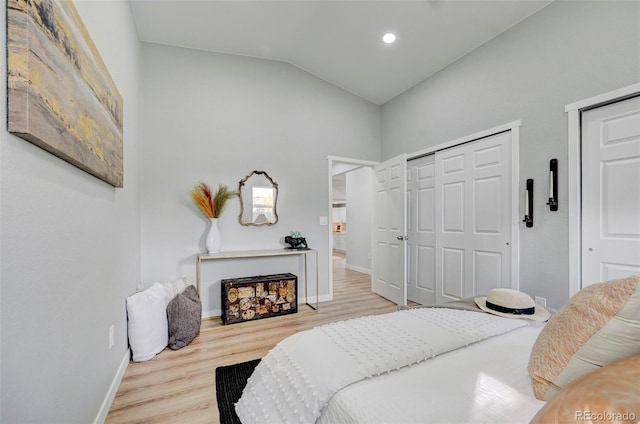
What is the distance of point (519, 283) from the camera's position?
258cm

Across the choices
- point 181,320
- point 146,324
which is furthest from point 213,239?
point 146,324

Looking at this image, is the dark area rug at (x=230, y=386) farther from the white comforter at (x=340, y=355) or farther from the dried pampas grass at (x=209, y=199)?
the dried pampas grass at (x=209, y=199)

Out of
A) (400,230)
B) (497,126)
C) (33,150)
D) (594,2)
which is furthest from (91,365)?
(594,2)

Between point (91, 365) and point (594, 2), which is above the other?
point (594, 2)

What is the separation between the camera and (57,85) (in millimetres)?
1013

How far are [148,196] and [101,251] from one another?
159cm

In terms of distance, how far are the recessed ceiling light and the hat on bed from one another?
8.68 feet

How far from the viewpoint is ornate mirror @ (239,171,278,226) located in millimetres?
3414

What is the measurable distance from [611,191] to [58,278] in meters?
3.30

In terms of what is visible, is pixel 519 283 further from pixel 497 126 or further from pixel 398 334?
pixel 398 334

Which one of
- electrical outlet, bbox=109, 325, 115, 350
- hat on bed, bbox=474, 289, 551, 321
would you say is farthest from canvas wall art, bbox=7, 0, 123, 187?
hat on bed, bbox=474, 289, 551, 321

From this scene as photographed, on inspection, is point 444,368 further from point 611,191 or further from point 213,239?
point 213,239

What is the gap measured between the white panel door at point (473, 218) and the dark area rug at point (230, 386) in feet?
7.70

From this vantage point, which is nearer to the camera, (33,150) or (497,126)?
(33,150)
